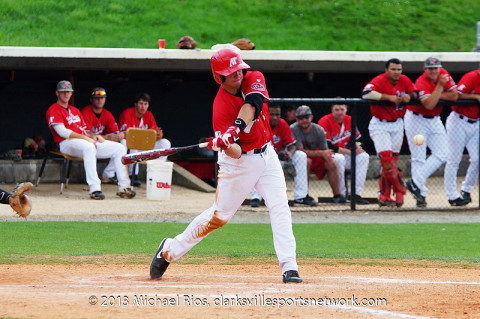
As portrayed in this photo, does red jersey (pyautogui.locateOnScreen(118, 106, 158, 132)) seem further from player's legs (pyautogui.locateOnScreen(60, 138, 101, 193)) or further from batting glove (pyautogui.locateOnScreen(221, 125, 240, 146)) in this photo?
batting glove (pyautogui.locateOnScreen(221, 125, 240, 146))

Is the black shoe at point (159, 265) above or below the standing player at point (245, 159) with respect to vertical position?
below

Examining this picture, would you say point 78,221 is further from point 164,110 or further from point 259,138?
point 164,110

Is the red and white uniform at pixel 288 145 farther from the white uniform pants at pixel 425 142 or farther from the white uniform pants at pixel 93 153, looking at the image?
the white uniform pants at pixel 93 153

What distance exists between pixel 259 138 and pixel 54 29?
13050 mm

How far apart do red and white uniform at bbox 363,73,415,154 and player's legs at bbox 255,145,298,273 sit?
5841mm

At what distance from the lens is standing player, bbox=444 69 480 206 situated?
12.3 m

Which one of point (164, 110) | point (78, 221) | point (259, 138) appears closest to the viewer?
point (259, 138)

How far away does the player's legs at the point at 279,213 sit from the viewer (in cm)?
638

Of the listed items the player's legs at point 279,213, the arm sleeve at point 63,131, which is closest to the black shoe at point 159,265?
the player's legs at point 279,213

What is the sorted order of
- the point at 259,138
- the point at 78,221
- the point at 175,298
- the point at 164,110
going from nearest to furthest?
the point at 175,298 → the point at 259,138 → the point at 78,221 → the point at 164,110

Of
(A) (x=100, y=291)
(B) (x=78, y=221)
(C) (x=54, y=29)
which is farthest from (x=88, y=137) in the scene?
(A) (x=100, y=291)

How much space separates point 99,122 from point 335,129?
393 centimetres

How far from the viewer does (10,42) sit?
1698 centimetres

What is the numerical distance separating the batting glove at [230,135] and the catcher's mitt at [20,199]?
184 cm
